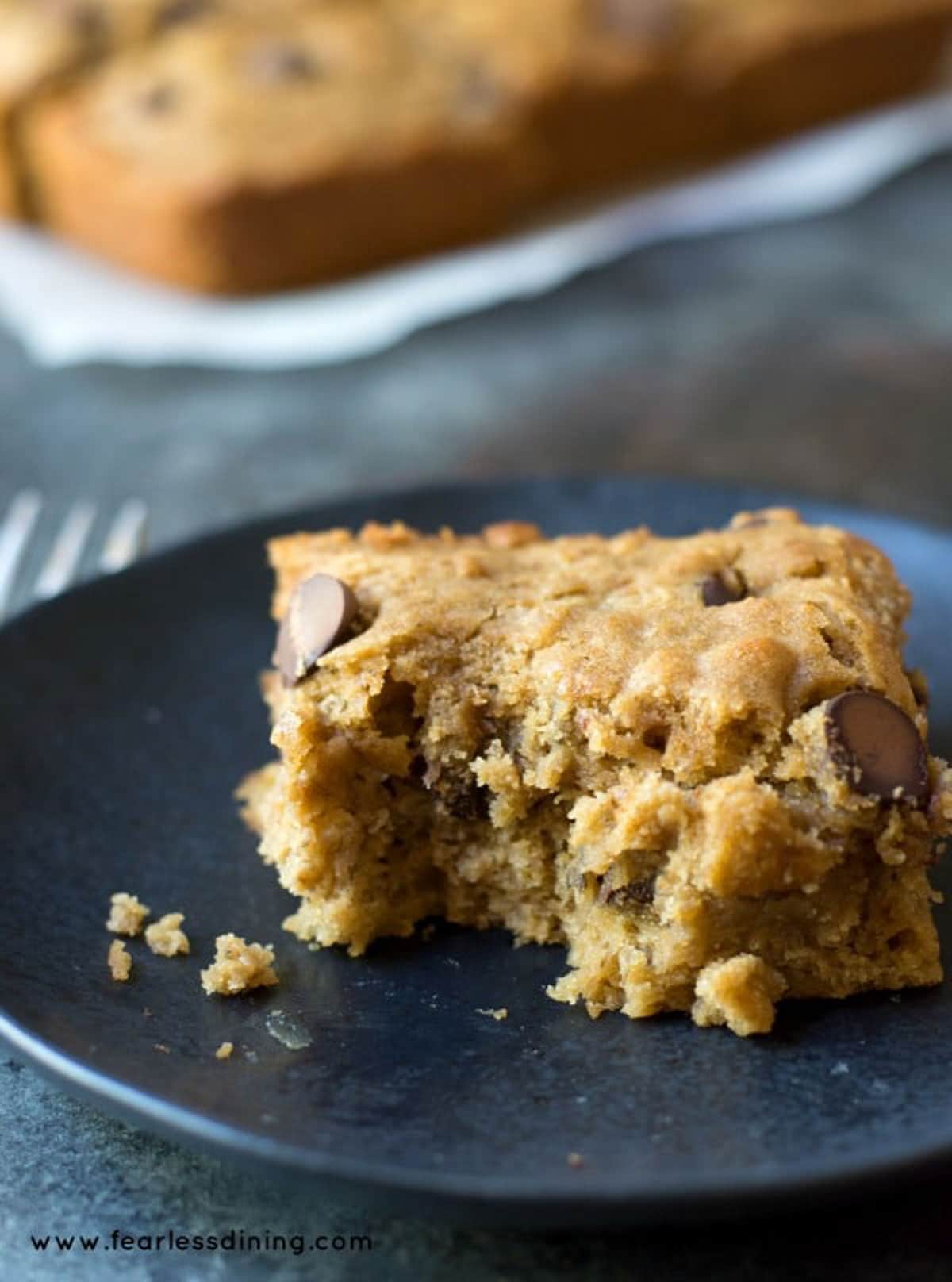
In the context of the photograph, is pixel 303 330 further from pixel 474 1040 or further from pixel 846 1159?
pixel 846 1159

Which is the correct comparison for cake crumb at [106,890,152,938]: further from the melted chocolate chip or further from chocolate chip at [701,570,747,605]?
chocolate chip at [701,570,747,605]

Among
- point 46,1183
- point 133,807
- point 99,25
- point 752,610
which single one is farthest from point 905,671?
point 99,25

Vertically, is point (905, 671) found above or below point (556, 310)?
above

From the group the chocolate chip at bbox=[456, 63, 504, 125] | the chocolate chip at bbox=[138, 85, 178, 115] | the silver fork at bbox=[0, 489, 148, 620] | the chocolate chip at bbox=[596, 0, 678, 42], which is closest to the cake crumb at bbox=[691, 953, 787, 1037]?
the silver fork at bbox=[0, 489, 148, 620]

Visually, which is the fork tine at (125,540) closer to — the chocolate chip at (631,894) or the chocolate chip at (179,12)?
the chocolate chip at (631,894)

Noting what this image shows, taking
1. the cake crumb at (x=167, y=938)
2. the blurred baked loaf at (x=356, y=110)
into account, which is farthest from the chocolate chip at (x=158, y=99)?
the cake crumb at (x=167, y=938)

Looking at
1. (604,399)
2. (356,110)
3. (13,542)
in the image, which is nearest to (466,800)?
(13,542)

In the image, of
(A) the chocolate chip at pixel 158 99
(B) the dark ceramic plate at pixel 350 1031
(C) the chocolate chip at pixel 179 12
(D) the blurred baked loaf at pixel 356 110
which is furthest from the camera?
(C) the chocolate chip at pixel 179 12
